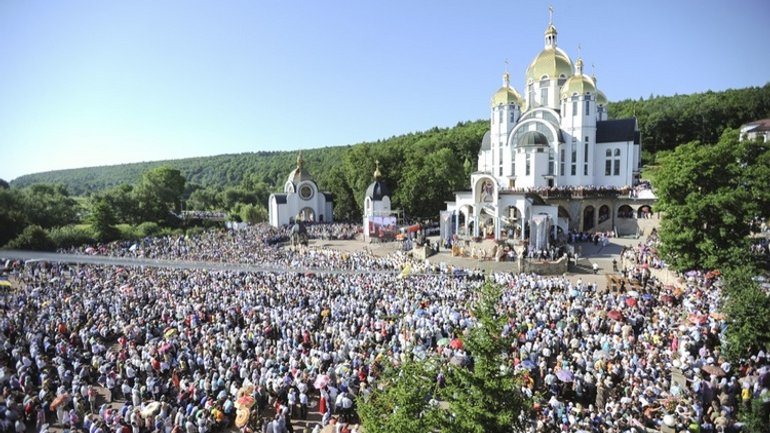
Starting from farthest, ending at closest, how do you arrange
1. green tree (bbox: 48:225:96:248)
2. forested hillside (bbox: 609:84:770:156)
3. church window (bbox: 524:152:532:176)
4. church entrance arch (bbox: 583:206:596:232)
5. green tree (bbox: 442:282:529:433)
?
forested hillside (bbox: 609:84:770:156)
green tree (bbox: 48:225:96:248)
church window (bbox: 524:152:532:176)
church entrance arch (bbox: 583:206:596:232)
green tree (bbox: 442:282:529:433)

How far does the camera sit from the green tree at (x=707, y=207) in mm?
18719

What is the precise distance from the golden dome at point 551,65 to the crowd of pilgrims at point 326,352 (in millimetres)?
26971

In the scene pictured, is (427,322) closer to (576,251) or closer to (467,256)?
(467,256)

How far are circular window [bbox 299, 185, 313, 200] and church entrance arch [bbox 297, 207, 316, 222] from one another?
1391 mm

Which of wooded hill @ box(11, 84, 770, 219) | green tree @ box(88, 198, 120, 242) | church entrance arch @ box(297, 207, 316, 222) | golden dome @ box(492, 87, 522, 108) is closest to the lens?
golden dome @ box(492, 87, 522, 108)

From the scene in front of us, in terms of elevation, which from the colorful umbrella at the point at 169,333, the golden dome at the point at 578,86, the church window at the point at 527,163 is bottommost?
the colorful umbrella at the point at 169,333

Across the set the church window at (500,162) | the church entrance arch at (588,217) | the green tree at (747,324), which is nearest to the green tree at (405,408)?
the green tree at (747,324)

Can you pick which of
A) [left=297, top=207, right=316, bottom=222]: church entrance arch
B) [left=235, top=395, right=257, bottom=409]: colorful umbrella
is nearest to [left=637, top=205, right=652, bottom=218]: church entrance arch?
[left=297, top=207, right=316, bottom=222]: church entrance arch

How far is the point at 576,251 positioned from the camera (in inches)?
1159

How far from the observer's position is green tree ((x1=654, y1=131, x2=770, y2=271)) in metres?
18.7

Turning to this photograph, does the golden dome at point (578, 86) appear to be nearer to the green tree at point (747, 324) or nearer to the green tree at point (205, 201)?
the green tree at point (747, 324)

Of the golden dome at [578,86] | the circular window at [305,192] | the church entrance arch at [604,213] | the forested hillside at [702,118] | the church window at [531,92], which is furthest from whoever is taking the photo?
the forested hillside at [702,118]

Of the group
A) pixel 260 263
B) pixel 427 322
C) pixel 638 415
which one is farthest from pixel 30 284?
pixel 638 415

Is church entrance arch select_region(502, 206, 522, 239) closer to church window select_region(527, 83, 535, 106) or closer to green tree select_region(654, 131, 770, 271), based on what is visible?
green tree select_region(654, 131, 770, 271)
